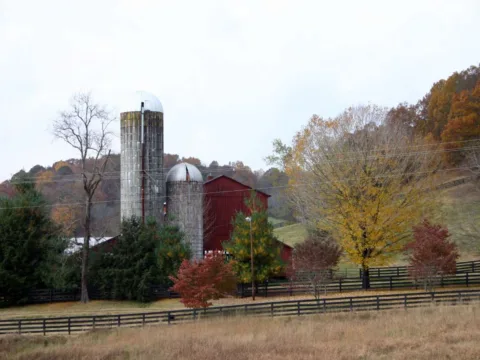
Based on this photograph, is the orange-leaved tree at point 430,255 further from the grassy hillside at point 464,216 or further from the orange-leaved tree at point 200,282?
the grassy hillside at point 464,216

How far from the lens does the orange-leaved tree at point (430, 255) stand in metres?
37.3

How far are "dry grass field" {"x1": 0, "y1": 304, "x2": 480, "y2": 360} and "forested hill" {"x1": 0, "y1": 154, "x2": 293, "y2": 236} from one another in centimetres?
4357

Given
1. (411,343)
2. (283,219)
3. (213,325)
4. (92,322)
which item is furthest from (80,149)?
(283,219)

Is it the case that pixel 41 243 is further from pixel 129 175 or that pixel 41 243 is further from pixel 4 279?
pixel 129 175

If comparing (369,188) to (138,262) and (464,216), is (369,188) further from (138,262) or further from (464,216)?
(464,216)

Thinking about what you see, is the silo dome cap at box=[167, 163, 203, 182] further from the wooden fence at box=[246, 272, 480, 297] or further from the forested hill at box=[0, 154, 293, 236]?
the forested hill at box=[0, 154, 293, 236]

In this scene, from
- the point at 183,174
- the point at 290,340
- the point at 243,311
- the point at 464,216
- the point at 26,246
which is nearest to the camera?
the point at 290,340

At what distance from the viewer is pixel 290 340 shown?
2717 cm

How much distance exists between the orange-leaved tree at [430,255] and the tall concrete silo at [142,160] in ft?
64.7

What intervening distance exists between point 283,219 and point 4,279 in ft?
201

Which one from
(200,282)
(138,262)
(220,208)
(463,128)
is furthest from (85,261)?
(463,128)

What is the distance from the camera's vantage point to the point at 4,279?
4481 cm

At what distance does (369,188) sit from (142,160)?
1719cm

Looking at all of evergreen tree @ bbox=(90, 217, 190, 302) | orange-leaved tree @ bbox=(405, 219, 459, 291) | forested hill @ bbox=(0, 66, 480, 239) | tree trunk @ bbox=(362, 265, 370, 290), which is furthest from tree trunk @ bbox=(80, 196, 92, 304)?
orange-leaved tree @ bbox=(405, 219, 459, 291)
